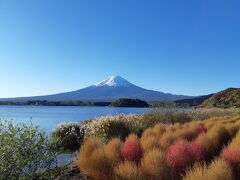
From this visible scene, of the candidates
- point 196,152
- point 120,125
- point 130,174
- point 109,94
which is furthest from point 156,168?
point 109,94

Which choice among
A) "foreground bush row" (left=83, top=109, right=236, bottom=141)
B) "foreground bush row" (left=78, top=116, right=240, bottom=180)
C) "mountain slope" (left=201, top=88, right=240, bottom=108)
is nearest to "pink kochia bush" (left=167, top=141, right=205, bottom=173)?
"foreground bush row" (left=78, top=116, right=240, bottom=180)

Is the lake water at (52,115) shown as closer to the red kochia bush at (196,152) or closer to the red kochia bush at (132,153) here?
the red kochia bush at (132,153)

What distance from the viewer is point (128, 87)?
190m

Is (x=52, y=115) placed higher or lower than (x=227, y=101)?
lower

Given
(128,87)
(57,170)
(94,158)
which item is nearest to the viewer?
(94,158)

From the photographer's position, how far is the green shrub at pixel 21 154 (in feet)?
10.6

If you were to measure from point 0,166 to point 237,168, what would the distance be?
317 cm

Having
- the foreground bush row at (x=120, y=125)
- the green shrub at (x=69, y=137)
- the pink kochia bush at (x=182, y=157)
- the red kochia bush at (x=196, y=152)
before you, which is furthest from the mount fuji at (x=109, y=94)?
the pink kochia bush at (x=182, y=157)

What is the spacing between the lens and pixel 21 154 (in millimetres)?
3605

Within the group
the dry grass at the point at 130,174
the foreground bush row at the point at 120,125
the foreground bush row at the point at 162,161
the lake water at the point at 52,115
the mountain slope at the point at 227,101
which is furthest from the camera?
the mountain slope at the point at 227,101

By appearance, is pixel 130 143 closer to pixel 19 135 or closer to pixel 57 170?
pixel 57 170

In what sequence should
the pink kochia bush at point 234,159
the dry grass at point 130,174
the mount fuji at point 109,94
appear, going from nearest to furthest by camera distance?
1. the dry grass at point 130,174
2. the pink kochia bush at point 234,159
3. the mount fuji at point 109,94

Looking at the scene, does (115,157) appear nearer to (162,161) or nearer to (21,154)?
(162,161)

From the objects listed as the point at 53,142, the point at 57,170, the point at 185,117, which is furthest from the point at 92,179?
the point at 185,117
